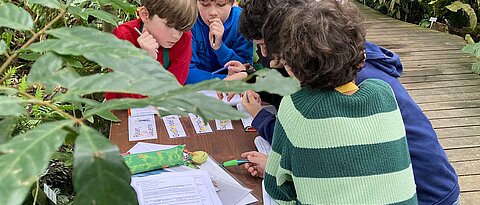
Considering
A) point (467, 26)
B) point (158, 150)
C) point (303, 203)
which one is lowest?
point (467, 26)

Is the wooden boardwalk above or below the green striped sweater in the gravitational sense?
below

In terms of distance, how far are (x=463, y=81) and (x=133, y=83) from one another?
4.40 m

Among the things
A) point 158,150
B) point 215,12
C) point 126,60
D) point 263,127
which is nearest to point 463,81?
point 215,12

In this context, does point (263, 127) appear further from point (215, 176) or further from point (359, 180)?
point (359, 180)

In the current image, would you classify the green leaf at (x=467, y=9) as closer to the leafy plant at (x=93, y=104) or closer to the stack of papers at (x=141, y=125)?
the stack of papers at (x=141, y=125)

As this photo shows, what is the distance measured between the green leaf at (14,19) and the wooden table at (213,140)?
113 cm

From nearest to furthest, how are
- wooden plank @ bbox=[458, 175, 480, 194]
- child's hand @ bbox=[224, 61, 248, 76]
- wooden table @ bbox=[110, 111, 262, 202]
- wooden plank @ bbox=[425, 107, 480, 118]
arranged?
wooden table @ bbox=[110, 111, 262, 202], child's hand @ bbox=[224, 61, 248, 76], wooden plank @ bbox=[458, 175, 480, 194], wooden plank @ bbox=[425, 107, 480, 118]

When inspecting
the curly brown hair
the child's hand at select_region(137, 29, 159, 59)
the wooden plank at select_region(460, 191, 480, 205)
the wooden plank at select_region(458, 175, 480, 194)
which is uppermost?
the curly brown hair

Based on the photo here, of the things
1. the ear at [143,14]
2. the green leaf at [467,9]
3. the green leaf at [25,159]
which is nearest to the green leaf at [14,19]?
the green leaf at [25,159]

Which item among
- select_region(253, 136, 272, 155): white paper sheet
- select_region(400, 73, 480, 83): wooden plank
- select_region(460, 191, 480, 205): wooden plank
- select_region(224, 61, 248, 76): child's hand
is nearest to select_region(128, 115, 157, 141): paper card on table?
select_region(253, 136, 272, 155): white paper sheet

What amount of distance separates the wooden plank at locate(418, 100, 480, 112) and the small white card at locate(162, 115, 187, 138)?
7.95 ft

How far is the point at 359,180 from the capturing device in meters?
1.35

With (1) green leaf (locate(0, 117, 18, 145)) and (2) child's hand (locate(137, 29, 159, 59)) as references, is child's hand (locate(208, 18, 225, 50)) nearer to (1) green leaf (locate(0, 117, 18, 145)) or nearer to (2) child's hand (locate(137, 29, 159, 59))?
(2) child's hand (locate(137, 29, 159, 59))

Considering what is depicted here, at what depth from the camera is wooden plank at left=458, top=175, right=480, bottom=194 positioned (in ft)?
9.52
